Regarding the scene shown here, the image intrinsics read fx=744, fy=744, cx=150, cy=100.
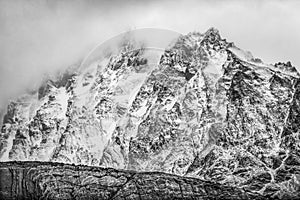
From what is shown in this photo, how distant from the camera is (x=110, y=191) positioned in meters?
200

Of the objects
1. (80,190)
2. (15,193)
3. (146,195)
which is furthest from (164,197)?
(15,193)

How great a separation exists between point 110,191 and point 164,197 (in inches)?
575

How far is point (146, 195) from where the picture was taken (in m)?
199

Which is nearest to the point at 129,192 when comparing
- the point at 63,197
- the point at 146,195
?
the point at 146,195

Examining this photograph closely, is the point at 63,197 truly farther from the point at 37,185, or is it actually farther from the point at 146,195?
the point at 146,195

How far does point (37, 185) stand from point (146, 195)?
29133 millimetres

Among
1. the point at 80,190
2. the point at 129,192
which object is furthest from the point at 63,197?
the point at 129,192

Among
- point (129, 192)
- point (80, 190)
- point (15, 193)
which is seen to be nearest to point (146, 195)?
point (129, 192)

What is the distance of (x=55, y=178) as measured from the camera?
656 feet

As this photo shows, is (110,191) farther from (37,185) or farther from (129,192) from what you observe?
(37,185)

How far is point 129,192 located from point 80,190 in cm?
1310

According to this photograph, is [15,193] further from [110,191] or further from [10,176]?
[110,191]

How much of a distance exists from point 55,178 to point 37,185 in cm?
525

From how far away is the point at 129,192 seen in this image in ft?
655
